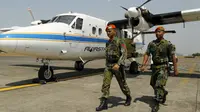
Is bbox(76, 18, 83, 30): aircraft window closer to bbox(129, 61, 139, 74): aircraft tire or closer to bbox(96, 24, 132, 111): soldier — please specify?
bbox(129, 61, 139, 74): aircraft tire

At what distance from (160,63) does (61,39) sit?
4695 millimetres

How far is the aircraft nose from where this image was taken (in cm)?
689

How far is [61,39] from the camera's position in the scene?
855cm

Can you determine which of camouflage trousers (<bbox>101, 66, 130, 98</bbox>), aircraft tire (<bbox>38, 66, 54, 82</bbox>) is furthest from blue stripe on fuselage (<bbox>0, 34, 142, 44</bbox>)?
camouflage trousers (<bbox>101, 66, 130, 98</bbox>)

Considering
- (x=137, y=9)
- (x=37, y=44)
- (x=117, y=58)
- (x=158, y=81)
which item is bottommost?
(x=158, y=81)

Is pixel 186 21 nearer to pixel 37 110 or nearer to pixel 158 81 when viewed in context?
pixel 158 81

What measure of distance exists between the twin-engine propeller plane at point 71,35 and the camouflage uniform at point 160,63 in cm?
439

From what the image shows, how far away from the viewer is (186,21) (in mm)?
12859

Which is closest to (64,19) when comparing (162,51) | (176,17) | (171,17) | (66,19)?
(66,19)

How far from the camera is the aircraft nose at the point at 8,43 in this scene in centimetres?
689

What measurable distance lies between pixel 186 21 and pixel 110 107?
9929 millimetres

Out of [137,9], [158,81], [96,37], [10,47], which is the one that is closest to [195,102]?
[158,81]

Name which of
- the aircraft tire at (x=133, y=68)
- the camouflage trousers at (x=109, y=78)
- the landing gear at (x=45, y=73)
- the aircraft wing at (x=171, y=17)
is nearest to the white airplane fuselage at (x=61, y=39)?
the landing gear at (x=45, y=73)

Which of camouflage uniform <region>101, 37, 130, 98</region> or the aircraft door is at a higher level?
the aircraft door
